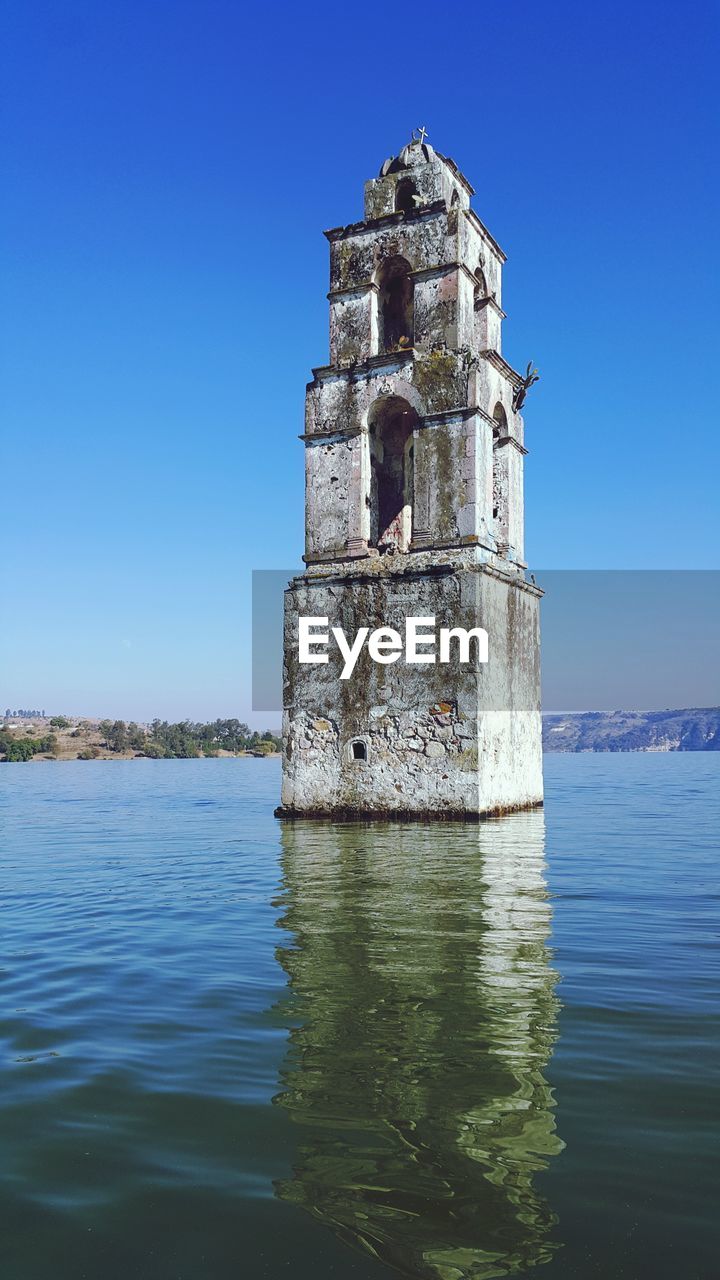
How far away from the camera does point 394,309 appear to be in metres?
14.4

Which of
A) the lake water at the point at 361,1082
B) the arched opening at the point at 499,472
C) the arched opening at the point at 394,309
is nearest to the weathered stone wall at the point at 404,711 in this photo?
the arched opening at the point at 499,472

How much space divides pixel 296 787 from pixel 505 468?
245 inches

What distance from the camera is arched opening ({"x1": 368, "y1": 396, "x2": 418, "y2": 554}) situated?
14.0 meters

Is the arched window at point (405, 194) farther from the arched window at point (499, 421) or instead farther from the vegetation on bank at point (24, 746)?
the vegetation on bank at point (24, 746)

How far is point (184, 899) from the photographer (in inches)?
273

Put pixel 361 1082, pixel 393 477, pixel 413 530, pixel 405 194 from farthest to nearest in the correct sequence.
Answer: pixel 393 477 → pixel 405 194 → pixel 413 530 → pixel 361 1082

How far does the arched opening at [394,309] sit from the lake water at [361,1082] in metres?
9.70

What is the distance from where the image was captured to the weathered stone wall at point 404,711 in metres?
11.4

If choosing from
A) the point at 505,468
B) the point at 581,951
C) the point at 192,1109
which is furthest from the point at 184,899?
the point at 505,468

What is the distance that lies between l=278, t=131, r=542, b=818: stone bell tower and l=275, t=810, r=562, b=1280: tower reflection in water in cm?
479

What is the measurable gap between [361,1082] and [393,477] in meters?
12.3

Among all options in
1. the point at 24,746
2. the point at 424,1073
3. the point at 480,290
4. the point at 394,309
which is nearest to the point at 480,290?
the point at 480,290

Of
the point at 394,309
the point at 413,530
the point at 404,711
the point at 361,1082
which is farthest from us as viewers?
the point at 394,309
